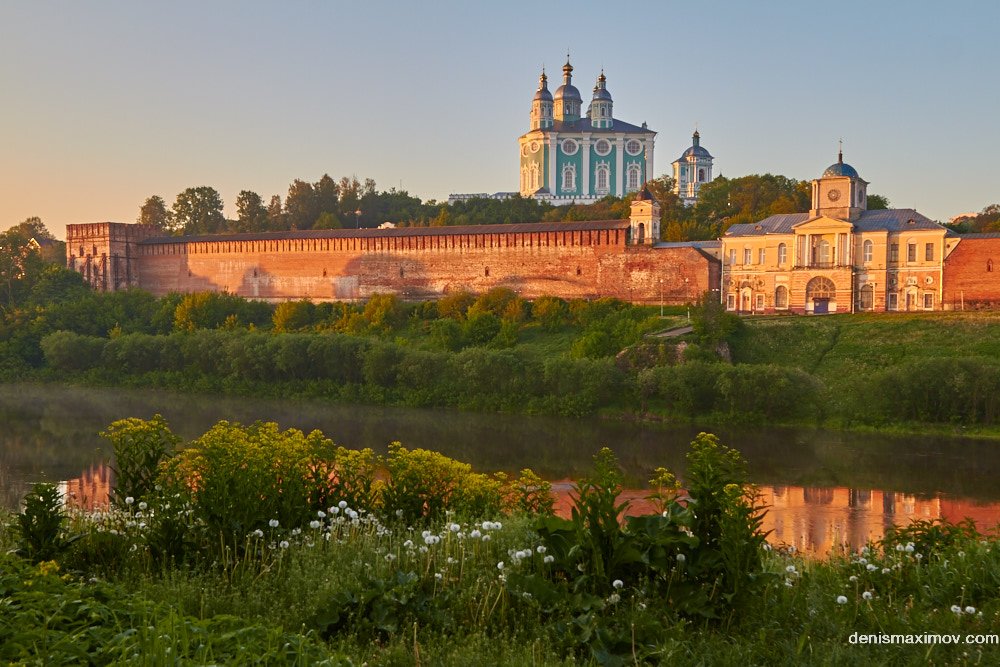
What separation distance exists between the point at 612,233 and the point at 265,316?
10.3 m

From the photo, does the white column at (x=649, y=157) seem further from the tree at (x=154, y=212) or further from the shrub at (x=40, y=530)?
the shrub at (x=40, y=530)

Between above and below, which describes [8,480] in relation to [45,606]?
below

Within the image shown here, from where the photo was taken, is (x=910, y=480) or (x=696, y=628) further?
(x=910, y=480)

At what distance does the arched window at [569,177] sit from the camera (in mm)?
50188

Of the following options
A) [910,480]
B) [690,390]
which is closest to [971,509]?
[910,480]

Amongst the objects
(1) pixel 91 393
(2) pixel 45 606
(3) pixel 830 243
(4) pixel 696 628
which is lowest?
(1) pixel 91 393

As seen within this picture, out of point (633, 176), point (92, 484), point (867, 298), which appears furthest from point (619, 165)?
point (92, 484)

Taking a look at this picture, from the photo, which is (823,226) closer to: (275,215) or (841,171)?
(841,171)

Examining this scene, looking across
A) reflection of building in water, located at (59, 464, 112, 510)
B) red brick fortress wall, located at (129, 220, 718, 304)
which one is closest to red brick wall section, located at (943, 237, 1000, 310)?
red brick fortress wall, located at (129, 220, 718, 304)

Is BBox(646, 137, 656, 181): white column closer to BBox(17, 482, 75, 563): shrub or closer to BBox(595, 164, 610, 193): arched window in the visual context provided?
BBox(595, 164, 610, 193): arched window

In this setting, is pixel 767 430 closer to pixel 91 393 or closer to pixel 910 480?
pixel 910 480

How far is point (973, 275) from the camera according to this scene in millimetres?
23125

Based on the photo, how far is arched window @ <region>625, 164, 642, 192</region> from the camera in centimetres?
5009

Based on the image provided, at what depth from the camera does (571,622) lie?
421cm
